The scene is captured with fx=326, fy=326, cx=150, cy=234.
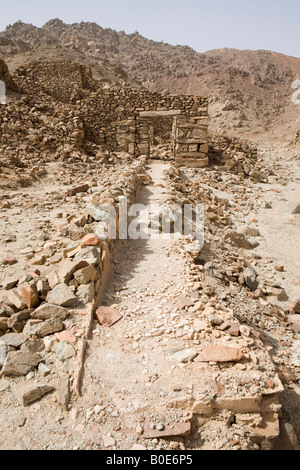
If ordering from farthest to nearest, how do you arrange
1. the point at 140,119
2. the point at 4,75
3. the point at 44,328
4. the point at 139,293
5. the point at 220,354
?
the point at 4,75
the point at 140,119
the point at 139,293
the point at 44,328
the point at 220,354

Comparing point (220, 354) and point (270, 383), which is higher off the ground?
point (220, 354)

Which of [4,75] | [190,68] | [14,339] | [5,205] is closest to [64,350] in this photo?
[14,339]

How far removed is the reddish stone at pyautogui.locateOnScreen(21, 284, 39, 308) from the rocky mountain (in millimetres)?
22659

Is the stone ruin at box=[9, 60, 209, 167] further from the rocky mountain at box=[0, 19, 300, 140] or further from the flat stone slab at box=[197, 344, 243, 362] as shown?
the rocky mountain at box=[0, 19, 300, 140]

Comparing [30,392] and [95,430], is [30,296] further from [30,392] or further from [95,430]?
[95,430]

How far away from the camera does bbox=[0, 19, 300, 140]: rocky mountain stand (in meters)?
28.2

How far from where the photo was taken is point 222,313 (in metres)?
3.42

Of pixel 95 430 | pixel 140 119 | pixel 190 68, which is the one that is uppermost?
pixel 190 68

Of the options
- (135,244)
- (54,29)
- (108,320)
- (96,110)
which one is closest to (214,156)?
(96,110)

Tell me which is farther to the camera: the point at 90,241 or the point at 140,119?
the point at 140,119

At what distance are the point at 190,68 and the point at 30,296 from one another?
4778cm

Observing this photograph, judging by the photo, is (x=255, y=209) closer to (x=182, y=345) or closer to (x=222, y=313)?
(x=222, y=313)

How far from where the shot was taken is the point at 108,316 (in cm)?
336

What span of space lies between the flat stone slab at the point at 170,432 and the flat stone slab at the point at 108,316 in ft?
3.88
